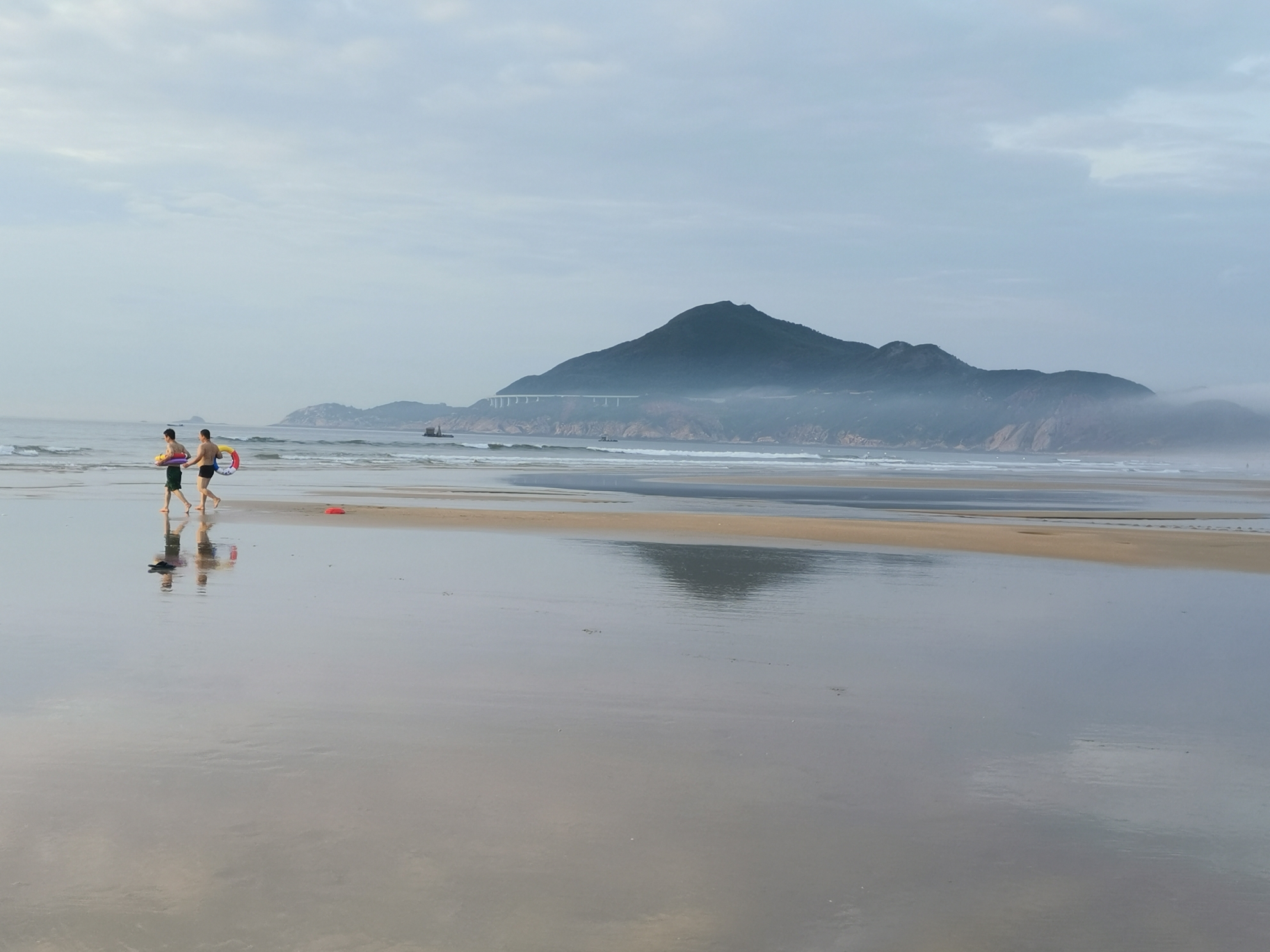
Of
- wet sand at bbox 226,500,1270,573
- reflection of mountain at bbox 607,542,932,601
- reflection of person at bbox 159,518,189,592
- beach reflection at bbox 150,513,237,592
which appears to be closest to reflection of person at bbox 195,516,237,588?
beach reflection at bbox 150,513,237,592

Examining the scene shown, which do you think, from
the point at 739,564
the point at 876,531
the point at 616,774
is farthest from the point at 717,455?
the point at 616,774

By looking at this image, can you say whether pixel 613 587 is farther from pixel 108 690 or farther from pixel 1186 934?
pixel 1186 934

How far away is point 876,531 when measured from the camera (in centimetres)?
1994

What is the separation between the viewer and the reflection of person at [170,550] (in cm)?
1080

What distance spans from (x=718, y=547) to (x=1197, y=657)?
815 centimetres

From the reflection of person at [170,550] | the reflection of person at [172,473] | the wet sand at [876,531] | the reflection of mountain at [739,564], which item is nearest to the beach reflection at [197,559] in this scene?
the reflection of person at [170,550]

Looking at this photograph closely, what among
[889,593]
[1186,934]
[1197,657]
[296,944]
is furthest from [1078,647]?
[296,944]

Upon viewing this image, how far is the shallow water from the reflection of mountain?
4.02 feet

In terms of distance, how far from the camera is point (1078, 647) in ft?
29.4

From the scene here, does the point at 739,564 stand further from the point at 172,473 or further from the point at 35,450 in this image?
the point at 35,450

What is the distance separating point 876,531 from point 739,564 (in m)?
6.72

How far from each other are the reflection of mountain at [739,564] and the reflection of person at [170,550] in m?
5.22

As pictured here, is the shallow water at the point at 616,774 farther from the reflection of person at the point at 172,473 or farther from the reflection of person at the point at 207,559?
the reflection of person at the point at 172,473

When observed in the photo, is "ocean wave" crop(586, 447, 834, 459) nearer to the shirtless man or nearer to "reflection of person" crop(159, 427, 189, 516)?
the shirtless man
